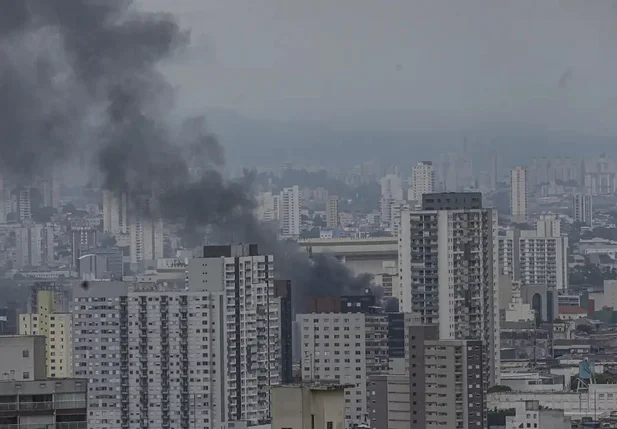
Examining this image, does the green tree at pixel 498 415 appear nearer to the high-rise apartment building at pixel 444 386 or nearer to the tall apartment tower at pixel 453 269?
the high-rise apartment building at pixel 444 386

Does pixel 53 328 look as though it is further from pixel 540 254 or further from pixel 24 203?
pixel 540 254

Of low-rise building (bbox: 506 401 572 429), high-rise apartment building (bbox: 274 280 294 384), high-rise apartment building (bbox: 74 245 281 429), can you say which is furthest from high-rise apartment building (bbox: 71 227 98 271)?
low-rise building (bbox: 506 401 572 429)

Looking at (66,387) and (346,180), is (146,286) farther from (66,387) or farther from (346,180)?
(346,180)

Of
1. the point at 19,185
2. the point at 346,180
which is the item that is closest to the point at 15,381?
the point at 19,185

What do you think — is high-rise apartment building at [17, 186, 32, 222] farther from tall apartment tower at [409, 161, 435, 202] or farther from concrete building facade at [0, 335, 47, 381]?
concrete building facade at [0, 335, 47, 381]

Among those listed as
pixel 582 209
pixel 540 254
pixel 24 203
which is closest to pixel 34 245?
pixel 24 203

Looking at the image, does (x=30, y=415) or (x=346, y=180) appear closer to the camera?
(x=30, y=415)

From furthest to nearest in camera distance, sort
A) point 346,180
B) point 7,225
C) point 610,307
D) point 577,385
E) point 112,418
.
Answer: point 346,180 → point 610,307 → point 7,225 → point 577,385 → point 112,418
